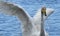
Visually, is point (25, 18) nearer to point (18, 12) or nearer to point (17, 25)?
point (18, 12)

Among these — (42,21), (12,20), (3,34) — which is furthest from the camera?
(12,20)

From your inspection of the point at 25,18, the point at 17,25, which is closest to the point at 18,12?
the point at 25,18

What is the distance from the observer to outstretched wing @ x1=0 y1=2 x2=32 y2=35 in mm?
1744

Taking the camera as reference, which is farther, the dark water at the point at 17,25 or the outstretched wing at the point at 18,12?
the dark water at the point at 17,25

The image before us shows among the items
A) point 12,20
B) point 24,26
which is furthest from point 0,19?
point 24,26

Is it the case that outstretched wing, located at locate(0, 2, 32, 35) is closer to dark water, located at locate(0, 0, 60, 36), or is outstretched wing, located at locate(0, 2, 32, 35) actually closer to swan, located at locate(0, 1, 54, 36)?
swan, located at locate(0, 1, 54, 36)

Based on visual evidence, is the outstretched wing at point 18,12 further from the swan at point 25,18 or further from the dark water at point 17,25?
the dark water at point 17,25

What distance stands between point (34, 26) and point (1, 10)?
326 millimetres

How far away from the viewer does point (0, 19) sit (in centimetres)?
285

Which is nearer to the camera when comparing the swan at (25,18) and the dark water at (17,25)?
the swan at (25,18)

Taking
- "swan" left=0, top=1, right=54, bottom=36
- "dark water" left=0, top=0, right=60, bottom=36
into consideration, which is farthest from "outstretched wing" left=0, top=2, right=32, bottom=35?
"dark water" left=0, top=0, right=60, bottom=36

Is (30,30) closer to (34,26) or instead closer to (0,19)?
(34,26)

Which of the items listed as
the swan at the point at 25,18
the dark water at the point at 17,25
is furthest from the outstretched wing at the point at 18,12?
the dark water at the point at 17,25

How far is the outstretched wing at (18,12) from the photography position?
1744 mm
